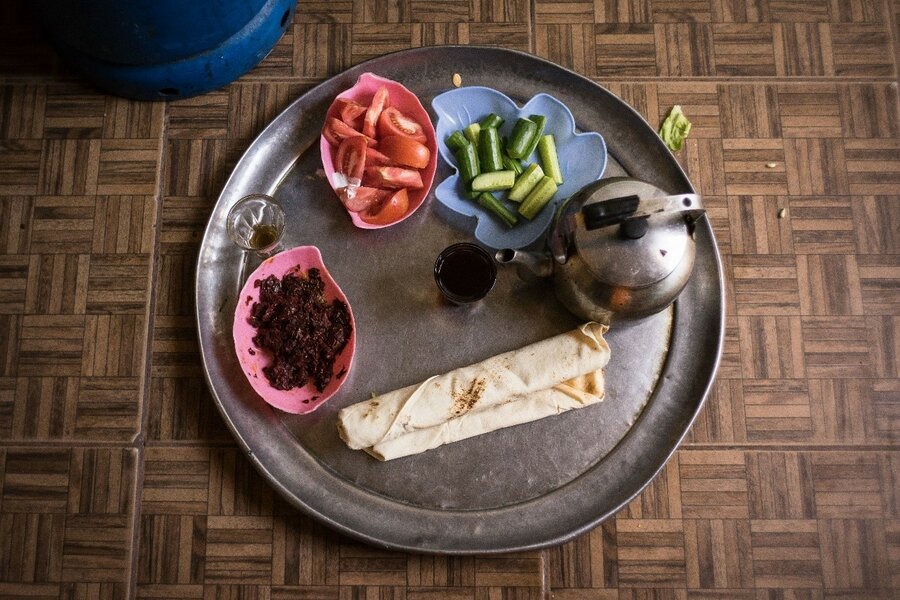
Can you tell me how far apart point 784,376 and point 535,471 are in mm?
776

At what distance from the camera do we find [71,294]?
6.39 feet

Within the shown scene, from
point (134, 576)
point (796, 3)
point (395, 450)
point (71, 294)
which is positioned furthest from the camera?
point (796, 3)

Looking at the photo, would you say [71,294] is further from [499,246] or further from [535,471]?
[535,471]

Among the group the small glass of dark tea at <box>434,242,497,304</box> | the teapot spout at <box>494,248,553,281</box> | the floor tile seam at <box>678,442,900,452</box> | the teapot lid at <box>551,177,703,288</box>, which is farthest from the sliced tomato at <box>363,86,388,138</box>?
the floor tile seam at <box>678,442,900,452</box>

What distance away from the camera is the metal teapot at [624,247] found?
138 centimetres

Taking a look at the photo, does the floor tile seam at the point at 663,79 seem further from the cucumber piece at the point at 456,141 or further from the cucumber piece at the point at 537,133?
the cucumber piece at the point at 456,141

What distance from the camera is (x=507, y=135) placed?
1.88m

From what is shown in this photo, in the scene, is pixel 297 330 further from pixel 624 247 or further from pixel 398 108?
pixel 624 247

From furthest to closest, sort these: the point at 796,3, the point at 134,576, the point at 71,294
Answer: the point at 796,3
the point at 71,294
the point at 134,576

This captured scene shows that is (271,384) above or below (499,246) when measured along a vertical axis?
below

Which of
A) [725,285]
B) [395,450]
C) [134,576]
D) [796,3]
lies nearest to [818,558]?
[725,285]

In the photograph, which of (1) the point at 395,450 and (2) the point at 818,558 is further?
(2) the point at 818,558

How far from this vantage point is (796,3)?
209 cm

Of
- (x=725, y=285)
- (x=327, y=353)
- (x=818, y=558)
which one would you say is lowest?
(x=818, y=558)
